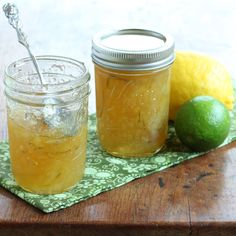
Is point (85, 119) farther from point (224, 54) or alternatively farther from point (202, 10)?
point (202, 10)

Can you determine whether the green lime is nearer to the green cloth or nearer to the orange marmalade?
the green cloth

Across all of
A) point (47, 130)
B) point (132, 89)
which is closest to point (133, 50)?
point (132, 89)

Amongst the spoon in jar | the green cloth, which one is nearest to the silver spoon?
the spoon in jar

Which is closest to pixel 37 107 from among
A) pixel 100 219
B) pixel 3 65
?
pixel 100 219

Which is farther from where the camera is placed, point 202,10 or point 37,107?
point 202,10

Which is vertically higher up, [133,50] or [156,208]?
[133,50]

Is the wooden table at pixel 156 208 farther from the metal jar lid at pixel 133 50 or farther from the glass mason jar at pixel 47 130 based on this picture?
the metal jar lid at pixel 133 50

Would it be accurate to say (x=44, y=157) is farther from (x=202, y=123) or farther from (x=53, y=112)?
(x=202, y=123)
